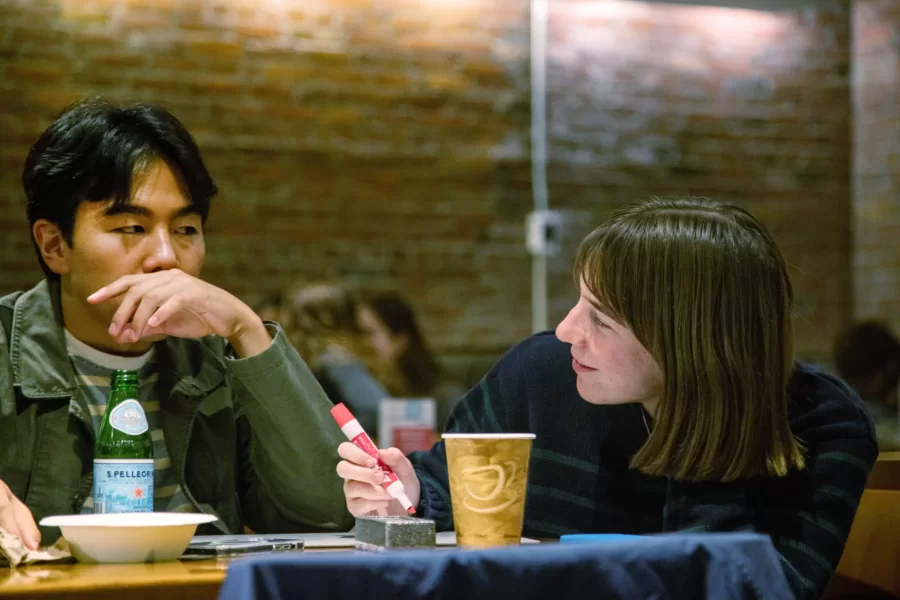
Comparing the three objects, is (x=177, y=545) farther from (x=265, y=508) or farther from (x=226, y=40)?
(x=226, y=40)

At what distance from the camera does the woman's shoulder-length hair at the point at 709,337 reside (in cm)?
138

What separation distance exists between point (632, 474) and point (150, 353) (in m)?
0.78

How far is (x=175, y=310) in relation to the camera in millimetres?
1510

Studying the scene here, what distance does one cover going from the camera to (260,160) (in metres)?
5.07

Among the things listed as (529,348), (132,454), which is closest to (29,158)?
(132,454)

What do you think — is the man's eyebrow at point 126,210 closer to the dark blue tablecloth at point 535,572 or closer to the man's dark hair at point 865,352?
the dark blue tablecloth at point 535,572

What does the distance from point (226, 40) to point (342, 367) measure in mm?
1620

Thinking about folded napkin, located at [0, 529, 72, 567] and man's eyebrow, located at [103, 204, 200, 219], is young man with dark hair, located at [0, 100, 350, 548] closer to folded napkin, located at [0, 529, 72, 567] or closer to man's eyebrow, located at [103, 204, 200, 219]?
man's eyebrow, located at [103, 204, 200, 219]

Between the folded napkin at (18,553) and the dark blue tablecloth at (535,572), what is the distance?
1.49 feet

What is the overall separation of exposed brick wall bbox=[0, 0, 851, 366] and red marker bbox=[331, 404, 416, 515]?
11.8ft

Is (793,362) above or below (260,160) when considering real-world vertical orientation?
below

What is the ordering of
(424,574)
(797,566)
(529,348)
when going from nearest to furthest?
(424,574), (797,566), (529,348)

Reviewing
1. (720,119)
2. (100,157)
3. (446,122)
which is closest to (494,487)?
(100,157)

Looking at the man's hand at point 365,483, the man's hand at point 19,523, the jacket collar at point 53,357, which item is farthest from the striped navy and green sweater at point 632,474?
the man's hand at point 19,523
